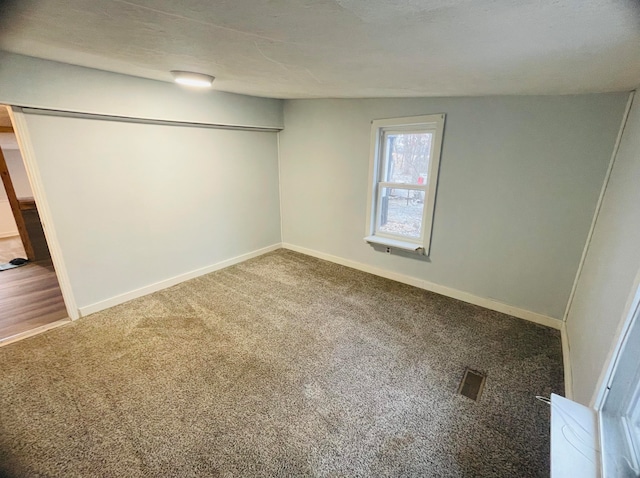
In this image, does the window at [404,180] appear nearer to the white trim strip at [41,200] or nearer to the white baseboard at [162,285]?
the white baseboard at [162,285]

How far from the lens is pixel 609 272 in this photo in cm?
156

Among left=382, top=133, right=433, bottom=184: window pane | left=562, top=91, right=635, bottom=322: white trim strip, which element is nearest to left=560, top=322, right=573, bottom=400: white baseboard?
left=562, top=91, right=635, bottom=322: white trim strip

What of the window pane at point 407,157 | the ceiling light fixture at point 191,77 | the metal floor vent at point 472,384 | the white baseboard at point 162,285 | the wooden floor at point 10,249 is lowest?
the metal floor vent at point 472,384

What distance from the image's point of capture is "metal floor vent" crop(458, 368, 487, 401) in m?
1.83

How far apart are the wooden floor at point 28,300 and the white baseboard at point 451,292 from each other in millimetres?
2981

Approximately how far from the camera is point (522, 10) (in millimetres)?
822

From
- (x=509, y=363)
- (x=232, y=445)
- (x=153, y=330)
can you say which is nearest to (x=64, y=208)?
(x=153, y=330)

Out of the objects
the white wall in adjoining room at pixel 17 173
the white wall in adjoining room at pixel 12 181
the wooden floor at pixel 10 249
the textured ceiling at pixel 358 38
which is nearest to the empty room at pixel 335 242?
the textured ceiling at pixel 358 38

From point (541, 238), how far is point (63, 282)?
168 inches

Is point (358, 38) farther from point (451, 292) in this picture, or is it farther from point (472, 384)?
point (451, 292)

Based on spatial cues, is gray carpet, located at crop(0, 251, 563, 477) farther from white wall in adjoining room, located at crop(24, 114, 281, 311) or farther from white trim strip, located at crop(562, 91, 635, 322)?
white wall in adjoining room, located at crop(24, 114, 281, 311)

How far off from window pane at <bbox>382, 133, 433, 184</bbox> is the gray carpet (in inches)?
54.6

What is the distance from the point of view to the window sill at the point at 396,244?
124 inches

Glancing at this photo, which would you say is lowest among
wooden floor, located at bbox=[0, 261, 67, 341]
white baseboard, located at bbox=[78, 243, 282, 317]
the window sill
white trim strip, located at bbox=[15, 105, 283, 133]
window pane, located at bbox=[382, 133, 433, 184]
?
wooden floor, located at bbox=[0, 261, 67, 341]
